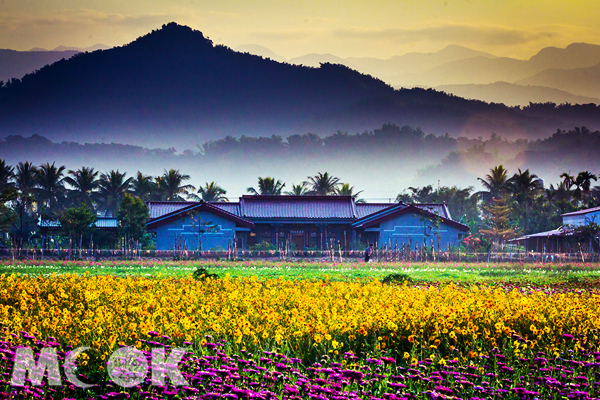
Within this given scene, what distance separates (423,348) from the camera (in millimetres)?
9734

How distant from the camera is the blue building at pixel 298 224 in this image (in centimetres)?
4912

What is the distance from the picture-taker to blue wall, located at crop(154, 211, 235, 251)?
48938 mm

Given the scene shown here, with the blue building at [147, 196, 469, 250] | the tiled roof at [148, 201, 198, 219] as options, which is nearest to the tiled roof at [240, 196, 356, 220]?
the blue building at [147, 196, 469, 250]

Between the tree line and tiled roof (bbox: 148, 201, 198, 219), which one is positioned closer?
tiled roof (bbox: 148, 201, 198, 219)

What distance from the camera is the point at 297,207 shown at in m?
56.0

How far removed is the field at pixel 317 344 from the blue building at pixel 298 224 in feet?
112

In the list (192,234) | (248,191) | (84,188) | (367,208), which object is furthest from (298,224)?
(84,188)

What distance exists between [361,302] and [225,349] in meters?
3.84

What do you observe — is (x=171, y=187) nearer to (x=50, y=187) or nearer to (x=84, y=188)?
(x=84, y=188)

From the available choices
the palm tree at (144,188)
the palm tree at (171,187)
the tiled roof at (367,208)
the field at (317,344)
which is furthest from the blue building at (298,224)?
the field at (317,344)

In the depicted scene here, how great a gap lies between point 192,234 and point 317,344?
40616mm

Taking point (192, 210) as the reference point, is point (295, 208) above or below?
above

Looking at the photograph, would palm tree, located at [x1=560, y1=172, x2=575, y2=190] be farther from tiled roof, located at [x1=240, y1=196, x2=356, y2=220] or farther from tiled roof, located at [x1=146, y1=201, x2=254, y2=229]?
tiled roof, located at [x1=146, y1=201, x2=254, y2=229]

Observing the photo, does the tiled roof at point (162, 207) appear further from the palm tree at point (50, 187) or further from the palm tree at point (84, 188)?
the palm tree at point (50, 187)
